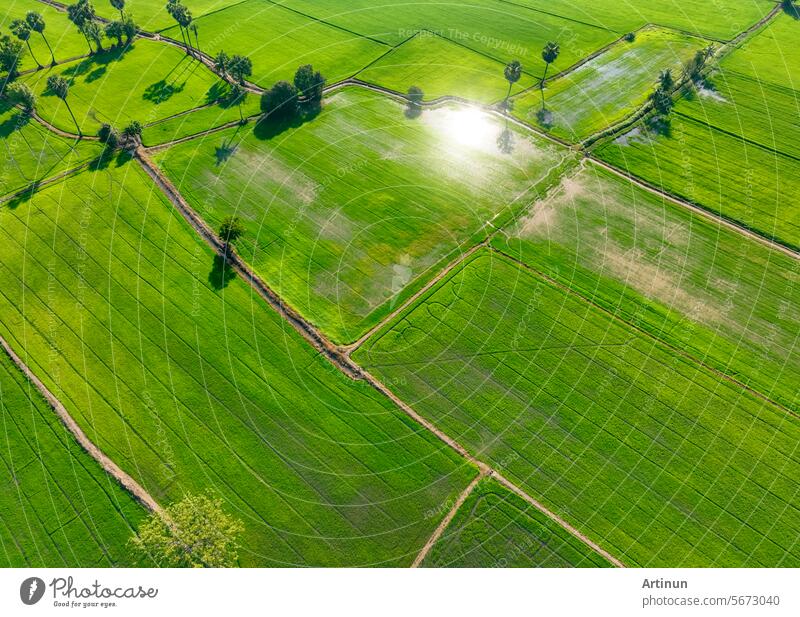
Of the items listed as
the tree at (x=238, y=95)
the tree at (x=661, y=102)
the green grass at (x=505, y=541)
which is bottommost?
the green grass at (x=505, y=541)

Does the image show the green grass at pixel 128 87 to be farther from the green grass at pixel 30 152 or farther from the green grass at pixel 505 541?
the green grass at pixel 505 541

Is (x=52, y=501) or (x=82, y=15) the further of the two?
(x=82, y=15)

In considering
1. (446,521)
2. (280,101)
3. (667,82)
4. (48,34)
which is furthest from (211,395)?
(48,34)

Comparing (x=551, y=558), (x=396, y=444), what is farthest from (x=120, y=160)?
(x=551, y=558)

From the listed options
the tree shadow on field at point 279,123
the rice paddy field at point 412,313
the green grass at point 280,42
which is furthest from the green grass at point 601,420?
the green grass at point 280,42

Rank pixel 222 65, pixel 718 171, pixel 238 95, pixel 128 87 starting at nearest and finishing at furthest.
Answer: pixel 718 171, pixel 238 95, pixel 222 65, pixel 128 87

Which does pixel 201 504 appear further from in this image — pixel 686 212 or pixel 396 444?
pixel 686 212

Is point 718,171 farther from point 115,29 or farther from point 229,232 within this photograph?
point 115,29
